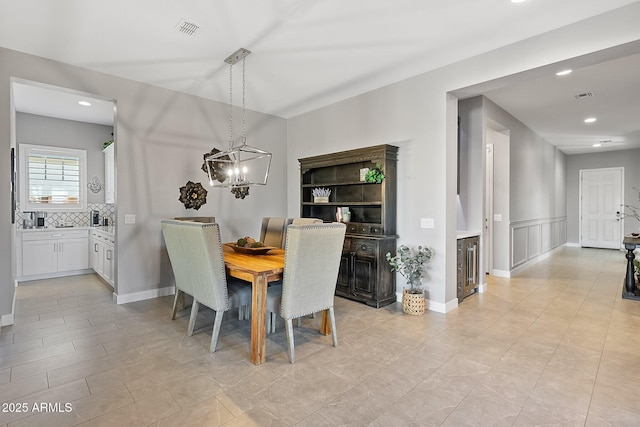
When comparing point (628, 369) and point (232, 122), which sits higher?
point (232, 122)

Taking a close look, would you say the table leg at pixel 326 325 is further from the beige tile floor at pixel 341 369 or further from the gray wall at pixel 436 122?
the gray wall at pixel 436 122

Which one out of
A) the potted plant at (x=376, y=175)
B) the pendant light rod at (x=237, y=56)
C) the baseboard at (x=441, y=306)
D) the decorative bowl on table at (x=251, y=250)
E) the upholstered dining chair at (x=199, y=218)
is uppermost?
the pendant light rod at (x=237, y=56)

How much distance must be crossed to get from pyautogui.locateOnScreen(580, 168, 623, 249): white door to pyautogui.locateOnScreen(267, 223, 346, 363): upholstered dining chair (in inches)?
379

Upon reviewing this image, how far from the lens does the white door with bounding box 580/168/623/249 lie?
8539mm

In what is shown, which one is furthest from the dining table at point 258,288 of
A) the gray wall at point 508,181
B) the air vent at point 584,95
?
the air vent at point 584,95

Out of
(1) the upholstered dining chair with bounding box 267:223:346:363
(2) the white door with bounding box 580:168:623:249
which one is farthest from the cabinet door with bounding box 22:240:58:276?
(2) the white door with bounding box 580:168:623:249

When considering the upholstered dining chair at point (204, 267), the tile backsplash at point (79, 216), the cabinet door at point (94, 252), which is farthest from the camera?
the tile backsplash at point (79, 216)

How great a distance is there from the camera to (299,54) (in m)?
3.43

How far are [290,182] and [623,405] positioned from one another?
4.79m

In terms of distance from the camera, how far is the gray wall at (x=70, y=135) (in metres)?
5.32

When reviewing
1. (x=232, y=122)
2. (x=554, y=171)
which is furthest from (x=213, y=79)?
(x=554, y=171)

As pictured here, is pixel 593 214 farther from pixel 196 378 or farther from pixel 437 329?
pixel 196 378

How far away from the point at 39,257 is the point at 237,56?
4.63 m

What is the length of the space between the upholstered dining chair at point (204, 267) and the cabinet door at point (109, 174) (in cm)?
311
